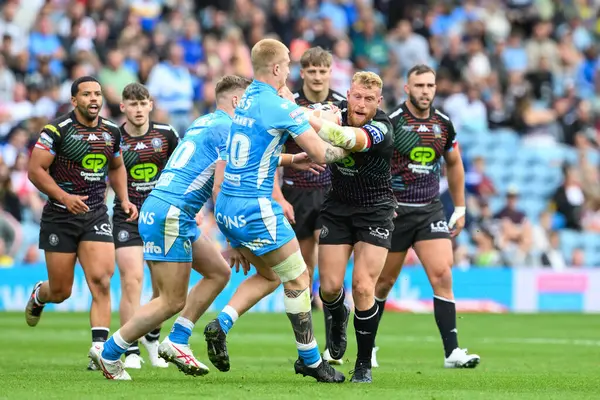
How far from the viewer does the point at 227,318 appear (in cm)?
980

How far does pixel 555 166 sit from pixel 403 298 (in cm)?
641

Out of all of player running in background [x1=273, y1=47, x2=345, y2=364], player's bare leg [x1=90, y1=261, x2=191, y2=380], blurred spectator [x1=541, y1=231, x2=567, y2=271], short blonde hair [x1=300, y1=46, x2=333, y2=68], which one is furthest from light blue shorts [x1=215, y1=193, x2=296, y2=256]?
blurred spectator [x1=541, y1=231, x2=567, y2=271]

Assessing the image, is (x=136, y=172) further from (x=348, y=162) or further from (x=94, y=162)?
(x=348, y=162)

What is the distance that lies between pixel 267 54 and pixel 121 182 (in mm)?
3230

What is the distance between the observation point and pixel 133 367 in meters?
12.0

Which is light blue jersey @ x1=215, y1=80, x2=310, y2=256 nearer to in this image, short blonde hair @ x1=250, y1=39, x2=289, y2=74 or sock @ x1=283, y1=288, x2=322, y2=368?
short blonde hair @ x1=250, y1=39, x2=289, y2=74

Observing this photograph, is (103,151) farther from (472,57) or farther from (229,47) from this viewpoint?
(472,57)

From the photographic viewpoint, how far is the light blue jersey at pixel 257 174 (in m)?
9.39

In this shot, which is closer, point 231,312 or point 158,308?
point 158,308

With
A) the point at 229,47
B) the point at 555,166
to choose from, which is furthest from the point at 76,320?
the point at 555,166

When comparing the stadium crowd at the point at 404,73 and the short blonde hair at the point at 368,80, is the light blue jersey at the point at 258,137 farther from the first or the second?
the stadium crowd at the point at 404,73

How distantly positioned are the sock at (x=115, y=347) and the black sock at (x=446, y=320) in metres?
3.87

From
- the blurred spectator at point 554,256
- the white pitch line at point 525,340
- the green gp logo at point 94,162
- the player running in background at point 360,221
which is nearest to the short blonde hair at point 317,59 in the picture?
the player running in background at point 360,221

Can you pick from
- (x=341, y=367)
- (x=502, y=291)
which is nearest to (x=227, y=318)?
(x=341, y=367)
